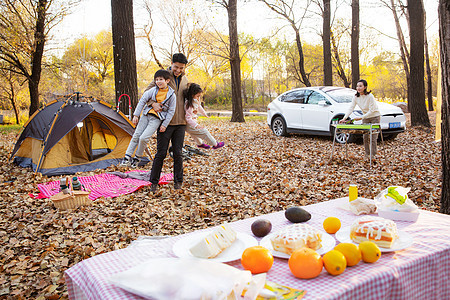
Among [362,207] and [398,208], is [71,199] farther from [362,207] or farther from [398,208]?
[398,208]

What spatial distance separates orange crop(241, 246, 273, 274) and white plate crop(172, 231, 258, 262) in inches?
4.0

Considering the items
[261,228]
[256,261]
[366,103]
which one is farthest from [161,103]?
[366,103]

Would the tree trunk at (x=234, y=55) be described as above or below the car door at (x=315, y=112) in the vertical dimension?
above

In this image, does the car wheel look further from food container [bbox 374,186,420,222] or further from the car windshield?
food container [bbox 374,186,420,222]

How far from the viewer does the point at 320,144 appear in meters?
10.6

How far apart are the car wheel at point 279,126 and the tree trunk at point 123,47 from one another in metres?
5.21

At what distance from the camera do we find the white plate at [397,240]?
69.5 inches

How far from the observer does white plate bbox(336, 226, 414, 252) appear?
177cm

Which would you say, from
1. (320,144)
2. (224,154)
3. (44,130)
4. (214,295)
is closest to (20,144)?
(44,130)

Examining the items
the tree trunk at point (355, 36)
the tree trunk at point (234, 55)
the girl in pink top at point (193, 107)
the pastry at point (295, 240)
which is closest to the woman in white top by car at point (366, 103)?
the girl in pink top at point (193, 107)

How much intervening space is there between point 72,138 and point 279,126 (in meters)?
6.95

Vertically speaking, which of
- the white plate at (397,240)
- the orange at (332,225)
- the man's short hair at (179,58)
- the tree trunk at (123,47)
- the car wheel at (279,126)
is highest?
the tree trunk at (123,47)

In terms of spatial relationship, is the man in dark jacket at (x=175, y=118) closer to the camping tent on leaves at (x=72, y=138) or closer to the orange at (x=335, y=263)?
the camping tent on leaves at (x=72, y=138)

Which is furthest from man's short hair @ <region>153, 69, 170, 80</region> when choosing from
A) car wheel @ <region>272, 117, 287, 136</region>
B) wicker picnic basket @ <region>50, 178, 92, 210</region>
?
car wheel @ <region>272, 117, 287, 136</region>
